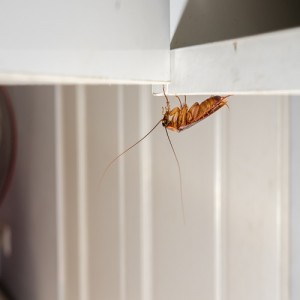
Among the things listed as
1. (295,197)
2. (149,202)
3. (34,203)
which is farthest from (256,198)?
(34,203)

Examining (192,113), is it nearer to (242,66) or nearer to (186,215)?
(242,66)

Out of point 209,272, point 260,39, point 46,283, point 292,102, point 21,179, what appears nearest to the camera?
point 260,39

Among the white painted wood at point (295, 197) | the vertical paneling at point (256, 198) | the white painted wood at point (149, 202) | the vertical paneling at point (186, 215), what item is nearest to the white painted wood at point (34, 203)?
the white painted wood at point (149, 202)

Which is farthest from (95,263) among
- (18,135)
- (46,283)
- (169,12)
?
(169,12)

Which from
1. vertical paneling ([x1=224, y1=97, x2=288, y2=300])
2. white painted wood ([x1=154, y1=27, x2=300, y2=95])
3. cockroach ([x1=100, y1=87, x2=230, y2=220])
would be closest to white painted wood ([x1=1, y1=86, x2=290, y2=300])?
vertical paneling ([x1=224, y1=97, x2=288, y2=300])

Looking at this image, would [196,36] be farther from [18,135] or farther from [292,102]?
[18,135]

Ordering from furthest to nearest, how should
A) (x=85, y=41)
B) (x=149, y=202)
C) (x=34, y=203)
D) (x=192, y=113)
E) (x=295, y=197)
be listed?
1. (x=34, y=203)
2. (x=149, y=202)
3. (x=295, y=197)
4. (x=192, y=113)
5. (x=85, y=41)
